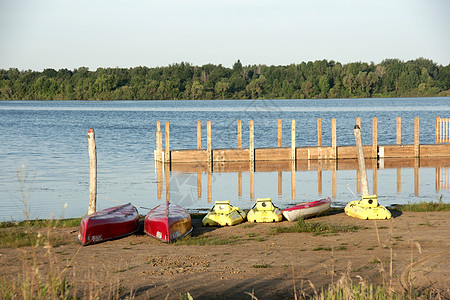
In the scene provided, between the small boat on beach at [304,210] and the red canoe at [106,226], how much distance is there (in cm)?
433

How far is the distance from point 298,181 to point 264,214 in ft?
36.5

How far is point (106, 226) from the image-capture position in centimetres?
1457

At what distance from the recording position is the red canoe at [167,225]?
1425 cm

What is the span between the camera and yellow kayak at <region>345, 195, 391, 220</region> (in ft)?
53.9

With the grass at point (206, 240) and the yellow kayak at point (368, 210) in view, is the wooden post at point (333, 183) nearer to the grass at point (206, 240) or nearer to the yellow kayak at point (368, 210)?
the yellow kayak at point (368, 210)

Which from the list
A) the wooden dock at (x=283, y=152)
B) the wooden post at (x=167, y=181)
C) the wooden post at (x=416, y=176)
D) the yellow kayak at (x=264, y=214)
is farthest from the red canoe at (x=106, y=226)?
the wooden dock at (x=283, y=152)

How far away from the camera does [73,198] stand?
896 inches

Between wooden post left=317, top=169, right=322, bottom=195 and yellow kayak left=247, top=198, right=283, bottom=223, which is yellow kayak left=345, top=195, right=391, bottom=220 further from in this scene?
wooden post left=317, top=169, right=322, bottom=195

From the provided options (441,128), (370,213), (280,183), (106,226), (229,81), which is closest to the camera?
(106,226)

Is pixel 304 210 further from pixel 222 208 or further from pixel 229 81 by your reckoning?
pixel 229 81

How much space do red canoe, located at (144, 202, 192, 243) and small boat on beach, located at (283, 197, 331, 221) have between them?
305 cm

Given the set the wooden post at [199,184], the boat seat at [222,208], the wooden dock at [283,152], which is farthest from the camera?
the wooden dock at [283,152]

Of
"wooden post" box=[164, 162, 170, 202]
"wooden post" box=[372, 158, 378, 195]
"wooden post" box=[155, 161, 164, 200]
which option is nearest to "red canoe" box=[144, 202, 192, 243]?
"wooden post" box=[164, 162, 170, 202]

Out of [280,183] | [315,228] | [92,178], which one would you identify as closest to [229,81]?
[280,183]
